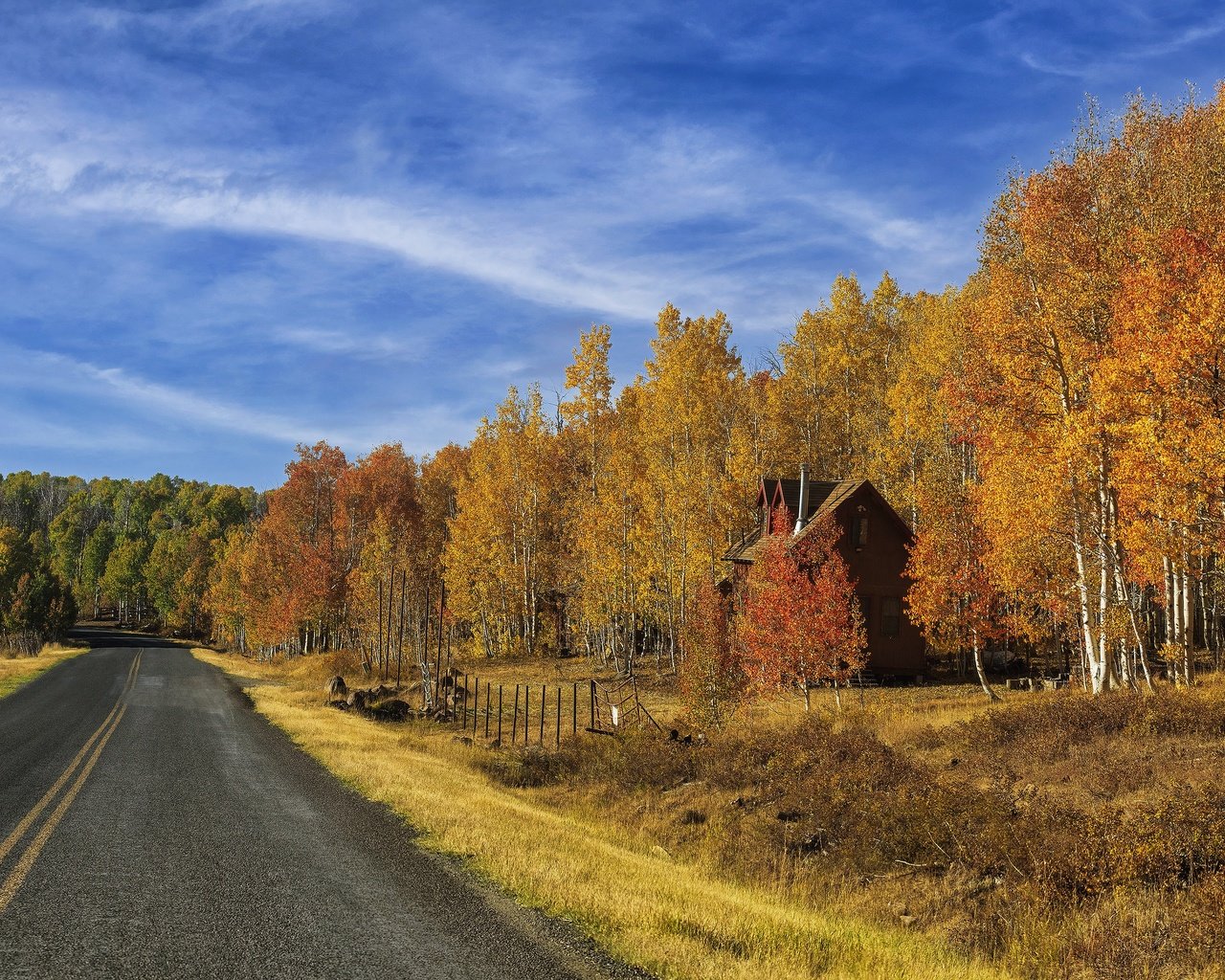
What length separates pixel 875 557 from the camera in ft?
134

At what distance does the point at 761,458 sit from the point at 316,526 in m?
47.8

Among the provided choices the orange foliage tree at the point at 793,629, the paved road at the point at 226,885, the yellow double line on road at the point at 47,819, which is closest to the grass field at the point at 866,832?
the paved road at the point at 226,885

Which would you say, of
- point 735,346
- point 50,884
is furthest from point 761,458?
point 50,884

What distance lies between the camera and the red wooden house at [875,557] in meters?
40.1

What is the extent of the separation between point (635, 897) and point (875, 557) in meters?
32.8

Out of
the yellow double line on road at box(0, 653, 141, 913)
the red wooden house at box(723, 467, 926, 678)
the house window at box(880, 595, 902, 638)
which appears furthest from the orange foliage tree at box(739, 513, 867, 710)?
the yellow double line on road at box(0, 653, 141, 913)

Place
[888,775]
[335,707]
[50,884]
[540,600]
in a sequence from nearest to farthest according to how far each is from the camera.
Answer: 1. [50,884]
2. [888,775]
3. [335,707]
4. [540,600]

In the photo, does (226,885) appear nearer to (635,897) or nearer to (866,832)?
(635,897)

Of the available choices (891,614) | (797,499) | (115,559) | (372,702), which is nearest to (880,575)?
(891,614)

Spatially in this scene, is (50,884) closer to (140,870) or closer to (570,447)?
(140,870)

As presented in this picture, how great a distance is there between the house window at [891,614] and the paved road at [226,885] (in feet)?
93.3

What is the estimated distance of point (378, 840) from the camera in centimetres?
1238

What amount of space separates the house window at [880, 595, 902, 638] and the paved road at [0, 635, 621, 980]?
2843 cm

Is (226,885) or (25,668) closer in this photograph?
(226,885)
